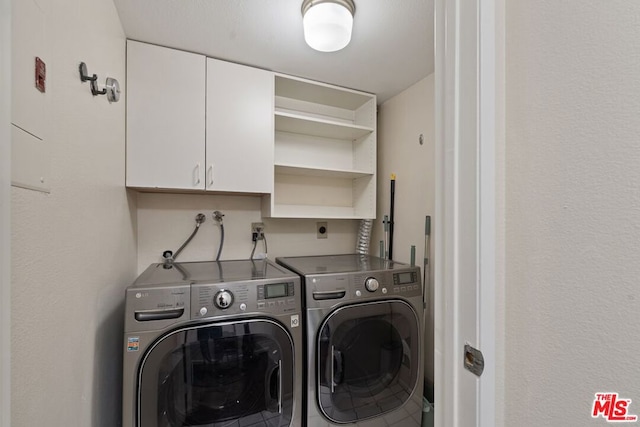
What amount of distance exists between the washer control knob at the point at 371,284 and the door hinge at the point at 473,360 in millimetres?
827

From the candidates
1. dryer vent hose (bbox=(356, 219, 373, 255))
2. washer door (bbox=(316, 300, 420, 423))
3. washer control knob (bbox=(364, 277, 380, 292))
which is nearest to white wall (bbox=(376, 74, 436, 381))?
dryer vent hose (bbox=(356, 219, 373, 255))

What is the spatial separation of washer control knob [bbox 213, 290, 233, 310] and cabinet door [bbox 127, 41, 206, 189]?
70 centimetres

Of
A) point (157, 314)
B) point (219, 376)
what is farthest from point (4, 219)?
point (219, 376)

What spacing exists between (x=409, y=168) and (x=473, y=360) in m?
1.50

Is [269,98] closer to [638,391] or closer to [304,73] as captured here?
[304,73]

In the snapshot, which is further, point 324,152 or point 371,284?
point 324,152

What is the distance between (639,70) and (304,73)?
1.60m

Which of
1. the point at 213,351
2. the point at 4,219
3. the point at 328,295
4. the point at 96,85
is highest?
the point at 96,85

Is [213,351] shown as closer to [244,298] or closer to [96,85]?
[244,298]

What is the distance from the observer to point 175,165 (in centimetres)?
144

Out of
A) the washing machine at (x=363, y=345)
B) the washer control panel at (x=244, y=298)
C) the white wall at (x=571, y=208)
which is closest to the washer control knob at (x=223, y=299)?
the washer control panel at (x=244, y=298)

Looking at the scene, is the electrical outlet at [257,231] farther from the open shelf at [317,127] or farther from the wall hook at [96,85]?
the wall hook at [96,85]

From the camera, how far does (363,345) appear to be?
4.48 ft

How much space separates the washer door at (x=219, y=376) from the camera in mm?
995
